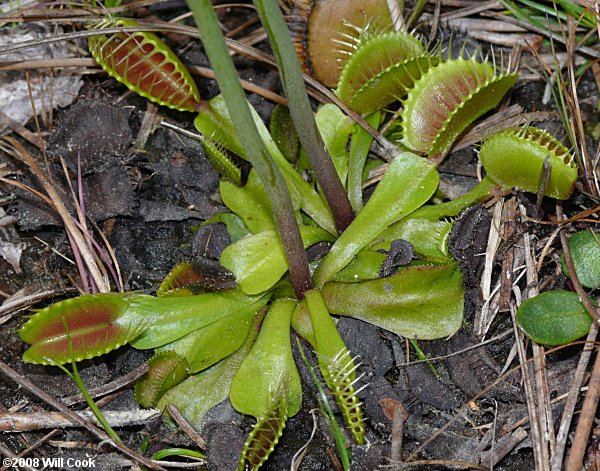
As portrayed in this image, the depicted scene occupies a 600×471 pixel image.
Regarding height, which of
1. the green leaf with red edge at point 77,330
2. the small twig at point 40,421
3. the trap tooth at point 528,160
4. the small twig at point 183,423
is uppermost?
the trap tooth at point 528,160

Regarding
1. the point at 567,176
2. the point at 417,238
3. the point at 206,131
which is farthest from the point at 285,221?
the point at 567,176

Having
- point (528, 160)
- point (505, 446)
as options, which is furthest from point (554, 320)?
point (528, 160)

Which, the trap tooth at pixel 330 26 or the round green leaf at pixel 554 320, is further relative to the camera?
the trap tooth at pixel 330 26

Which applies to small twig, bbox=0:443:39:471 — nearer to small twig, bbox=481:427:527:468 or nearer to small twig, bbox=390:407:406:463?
small twig, bbox=390:407:406:463

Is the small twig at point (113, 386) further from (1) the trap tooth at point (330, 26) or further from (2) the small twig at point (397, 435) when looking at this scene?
(1) the trap tooth at point (330, 26)

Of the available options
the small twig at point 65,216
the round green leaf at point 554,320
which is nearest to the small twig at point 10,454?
the small twig at point 65,216

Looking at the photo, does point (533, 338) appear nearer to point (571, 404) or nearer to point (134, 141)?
point (571, 404)
